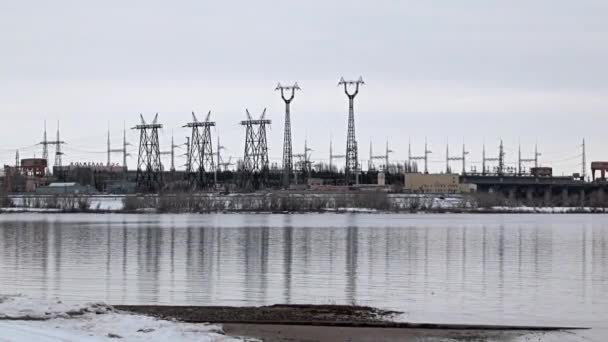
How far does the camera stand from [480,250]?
51.3 metres

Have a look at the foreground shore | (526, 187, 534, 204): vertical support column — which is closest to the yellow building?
(526, 187, 534, 204): vertical support column

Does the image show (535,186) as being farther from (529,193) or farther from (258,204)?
(258,204)

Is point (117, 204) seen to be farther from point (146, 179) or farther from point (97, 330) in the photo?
point (97, 330)

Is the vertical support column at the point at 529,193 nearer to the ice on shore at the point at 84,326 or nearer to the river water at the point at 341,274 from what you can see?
the river water at the point at 341,274

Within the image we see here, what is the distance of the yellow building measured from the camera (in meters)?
172

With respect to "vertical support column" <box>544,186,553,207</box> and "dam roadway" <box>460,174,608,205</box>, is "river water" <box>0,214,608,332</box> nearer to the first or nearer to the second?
"vertical support column" <box>544,186,553,207</box>

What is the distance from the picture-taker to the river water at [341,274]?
89.1ft

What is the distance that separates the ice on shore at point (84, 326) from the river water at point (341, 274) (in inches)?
222

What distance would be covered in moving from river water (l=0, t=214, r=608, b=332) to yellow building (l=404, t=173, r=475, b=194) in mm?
110659

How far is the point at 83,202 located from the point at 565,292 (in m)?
118

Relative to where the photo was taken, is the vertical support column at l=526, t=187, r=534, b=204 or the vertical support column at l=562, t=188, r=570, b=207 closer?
the vertical support column at l=562, t=188, r=570, b=207

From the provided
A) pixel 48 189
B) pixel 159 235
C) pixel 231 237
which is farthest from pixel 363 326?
pixel 48 189

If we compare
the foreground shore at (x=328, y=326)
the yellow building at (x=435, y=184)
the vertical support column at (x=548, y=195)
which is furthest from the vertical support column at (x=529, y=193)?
the foreground shore at (x=328, y=326)

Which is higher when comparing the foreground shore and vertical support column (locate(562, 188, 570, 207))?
vertical support column (locate(562, 188, 570, 207))
